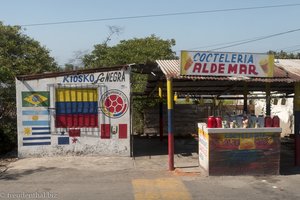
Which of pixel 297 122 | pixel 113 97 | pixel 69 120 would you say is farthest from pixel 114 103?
pixel 297 122

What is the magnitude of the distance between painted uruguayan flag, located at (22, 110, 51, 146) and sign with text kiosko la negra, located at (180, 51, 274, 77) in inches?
195

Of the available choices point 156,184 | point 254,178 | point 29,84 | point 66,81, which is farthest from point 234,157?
point 29,84

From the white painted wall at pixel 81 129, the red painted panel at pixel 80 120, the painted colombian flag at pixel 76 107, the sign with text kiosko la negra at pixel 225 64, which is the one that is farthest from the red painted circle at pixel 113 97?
the sign with text kiosko la negra at pixel 225 64

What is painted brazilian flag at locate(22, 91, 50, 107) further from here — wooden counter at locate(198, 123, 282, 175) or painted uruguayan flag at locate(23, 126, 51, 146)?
wooden counter at locate(198, 123, 282, 175)

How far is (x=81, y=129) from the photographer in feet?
44.4

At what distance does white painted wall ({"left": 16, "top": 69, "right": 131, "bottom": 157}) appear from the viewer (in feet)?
43.9

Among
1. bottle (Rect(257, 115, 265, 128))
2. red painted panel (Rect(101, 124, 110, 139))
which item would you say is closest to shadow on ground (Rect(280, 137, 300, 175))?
bottle (Rect(257, 115, 265, 128))

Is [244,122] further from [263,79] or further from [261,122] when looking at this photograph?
[263,79]

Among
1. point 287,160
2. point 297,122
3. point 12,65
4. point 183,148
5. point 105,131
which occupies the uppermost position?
point 12,65

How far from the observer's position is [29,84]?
43.8 feet

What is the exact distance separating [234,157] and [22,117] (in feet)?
21.9

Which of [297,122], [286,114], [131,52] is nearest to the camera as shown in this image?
[297,122]

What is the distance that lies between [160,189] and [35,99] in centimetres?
Answer: 585

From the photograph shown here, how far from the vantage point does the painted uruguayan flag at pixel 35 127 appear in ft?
43.9
